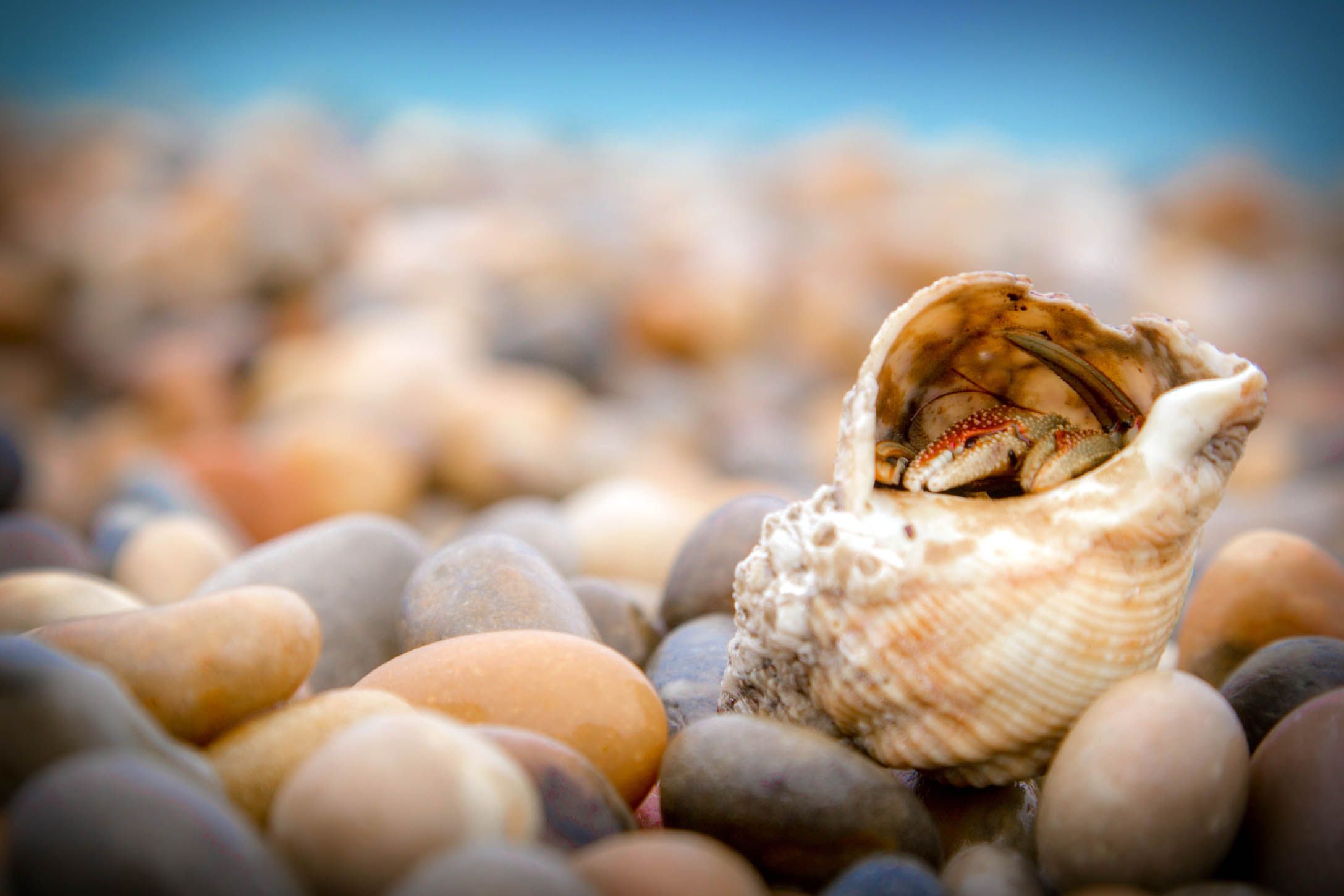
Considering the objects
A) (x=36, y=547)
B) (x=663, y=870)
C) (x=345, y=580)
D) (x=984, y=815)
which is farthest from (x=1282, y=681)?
(x=36, y=547)

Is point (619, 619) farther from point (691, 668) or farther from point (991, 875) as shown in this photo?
point (991, 875)

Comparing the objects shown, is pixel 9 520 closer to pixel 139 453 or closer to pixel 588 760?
pixel 588 760

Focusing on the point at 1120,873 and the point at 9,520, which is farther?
the point at 9,520

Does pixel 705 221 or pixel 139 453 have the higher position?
pixel 705 221

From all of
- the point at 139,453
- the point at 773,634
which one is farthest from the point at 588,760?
the point at 139,453

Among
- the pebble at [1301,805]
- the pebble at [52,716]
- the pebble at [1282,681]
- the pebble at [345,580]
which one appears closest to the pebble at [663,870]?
the pebble at [52,716]

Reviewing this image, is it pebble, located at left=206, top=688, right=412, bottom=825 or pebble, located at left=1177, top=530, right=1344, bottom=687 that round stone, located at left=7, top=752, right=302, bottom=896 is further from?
pebble, located at left=1177, top=530, right=1344, bottom=687

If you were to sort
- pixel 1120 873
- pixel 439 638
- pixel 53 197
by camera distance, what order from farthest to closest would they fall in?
pixel 53 197 → pixel 439 638 → pixel 1120 873

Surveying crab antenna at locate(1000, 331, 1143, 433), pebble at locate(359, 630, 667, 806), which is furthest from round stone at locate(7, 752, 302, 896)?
crab antenna at locate(1000, 331, 1143, 433)

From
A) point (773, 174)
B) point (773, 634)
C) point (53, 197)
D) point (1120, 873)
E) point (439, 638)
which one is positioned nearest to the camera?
point (1120, 873)
